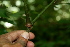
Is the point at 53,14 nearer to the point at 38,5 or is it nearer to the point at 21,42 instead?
the point at 38,5

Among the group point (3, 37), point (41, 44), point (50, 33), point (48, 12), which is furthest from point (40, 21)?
point (3, 37)

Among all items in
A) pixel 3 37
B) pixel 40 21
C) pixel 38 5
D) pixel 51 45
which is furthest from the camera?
pixel 38 5

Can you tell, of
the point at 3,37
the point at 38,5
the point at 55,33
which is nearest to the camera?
the point at 3,37

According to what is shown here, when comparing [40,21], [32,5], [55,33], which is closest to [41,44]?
[55,33]

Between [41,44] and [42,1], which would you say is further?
[42,1]

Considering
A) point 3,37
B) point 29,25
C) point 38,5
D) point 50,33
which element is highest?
point 29,25

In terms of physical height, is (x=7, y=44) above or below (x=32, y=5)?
above

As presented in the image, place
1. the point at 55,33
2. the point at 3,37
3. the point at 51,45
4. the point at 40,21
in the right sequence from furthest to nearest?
the point at 40,21
the point at 55,33
the point at 51,45
the point at 3,37

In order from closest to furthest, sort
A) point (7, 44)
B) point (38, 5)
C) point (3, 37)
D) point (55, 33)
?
point (7, 44)
point (3, 37)
point (55, 33)
point (38, 5)

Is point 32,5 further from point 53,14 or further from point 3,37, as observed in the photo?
point 3,37
